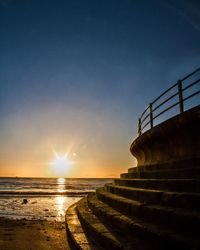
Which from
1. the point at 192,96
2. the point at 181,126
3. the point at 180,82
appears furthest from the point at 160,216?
the point at 180,82

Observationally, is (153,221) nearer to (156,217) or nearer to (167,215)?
(156,217)

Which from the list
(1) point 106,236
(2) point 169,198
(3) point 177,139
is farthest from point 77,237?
(3) point 177,139

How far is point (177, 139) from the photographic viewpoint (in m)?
6.63

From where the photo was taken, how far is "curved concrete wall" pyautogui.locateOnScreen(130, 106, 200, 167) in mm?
5820

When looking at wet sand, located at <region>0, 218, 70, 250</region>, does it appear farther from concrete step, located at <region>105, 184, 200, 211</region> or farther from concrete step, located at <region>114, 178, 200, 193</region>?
concrete step, located at <region>114, 178, 200, 193</region>

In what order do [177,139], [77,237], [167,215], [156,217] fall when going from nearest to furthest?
[167,215] < [156,217] < [77,237] < [177,139]

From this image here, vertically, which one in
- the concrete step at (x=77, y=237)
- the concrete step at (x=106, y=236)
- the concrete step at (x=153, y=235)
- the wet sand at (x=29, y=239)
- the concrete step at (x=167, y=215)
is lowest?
the wet sand at (x=29, y=239)

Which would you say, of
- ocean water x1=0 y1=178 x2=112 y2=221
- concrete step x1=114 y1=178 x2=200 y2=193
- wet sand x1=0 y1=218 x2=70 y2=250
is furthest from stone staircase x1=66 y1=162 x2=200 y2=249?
ocean water x1=0 y1=178 x2=112 y2=221

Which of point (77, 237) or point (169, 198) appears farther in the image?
point (77, 237)

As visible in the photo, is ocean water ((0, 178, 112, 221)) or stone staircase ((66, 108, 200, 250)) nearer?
stone staircase ((66, 108, 200, 250))

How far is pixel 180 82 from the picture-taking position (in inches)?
272

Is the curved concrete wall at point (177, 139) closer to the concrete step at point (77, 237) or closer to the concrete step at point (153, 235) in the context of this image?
the concrete step at point (153, 235)

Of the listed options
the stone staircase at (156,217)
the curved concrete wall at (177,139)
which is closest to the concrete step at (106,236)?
the stone staircase at (156,217)

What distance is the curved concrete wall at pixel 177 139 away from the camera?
19.1 ft
